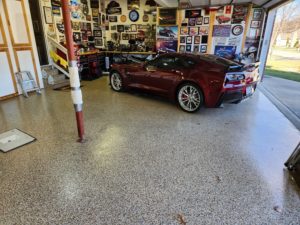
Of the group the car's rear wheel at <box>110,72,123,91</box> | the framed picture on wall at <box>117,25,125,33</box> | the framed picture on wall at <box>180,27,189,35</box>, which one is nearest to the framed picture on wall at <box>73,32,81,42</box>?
the framed picture on wall at <box>117,25,125,33</box>

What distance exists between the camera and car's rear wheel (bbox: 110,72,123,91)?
5.32 m

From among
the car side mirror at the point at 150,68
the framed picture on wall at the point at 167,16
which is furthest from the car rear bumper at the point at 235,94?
the framed picture on wall at the point at 167,16

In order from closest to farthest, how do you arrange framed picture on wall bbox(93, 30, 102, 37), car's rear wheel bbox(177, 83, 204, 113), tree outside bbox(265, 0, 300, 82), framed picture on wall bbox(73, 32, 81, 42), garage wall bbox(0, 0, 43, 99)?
1. car's rear wheel bbox(177, 83, 204, 113)
2. garage wall bbox(0, 0, 43, 99)
3. framed picture on wall bbox(73, 32, 81, 42)
4. framed picture on wall bbox(93, 30, 102, 37)
5. tree outside bbox(265, 0, 300, 82)

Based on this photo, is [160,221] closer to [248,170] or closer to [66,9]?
[248,170]

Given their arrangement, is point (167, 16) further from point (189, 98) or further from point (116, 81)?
point (189, 98)

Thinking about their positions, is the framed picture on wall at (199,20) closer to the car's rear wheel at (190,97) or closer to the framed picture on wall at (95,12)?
the car's rear wheel at (190,97)

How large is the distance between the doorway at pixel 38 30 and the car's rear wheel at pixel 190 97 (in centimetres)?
479

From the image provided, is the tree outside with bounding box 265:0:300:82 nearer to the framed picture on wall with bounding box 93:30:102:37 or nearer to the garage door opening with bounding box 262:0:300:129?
the garage door opening with bounding box 262:0:300:129

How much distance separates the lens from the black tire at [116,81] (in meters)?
5.32

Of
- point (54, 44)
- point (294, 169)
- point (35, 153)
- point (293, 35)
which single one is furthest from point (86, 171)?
point (293, 35)

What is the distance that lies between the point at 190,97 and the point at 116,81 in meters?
2.38

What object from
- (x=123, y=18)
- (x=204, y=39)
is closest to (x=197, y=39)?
(x=204, y=39)

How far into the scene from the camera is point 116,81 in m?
5.48

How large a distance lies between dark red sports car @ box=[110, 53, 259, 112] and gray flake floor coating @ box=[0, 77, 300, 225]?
422 mm
